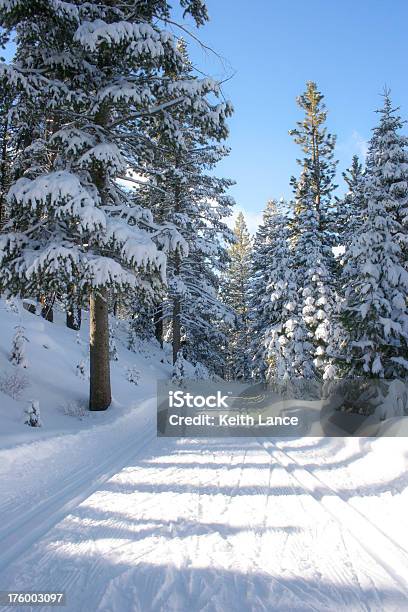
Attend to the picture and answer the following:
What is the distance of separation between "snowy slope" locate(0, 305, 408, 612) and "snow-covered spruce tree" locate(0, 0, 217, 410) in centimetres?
312

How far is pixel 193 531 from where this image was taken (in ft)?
14.0

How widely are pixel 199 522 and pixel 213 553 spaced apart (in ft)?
2.66

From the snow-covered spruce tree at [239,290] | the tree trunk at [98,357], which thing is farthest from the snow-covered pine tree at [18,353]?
the snow-covered spruce tree at [239,290]

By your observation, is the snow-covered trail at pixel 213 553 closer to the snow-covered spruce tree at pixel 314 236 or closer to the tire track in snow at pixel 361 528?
the tire track in snow at pixel 361 528

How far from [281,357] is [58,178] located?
12742 millimetres

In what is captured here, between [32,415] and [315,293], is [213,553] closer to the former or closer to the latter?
[32,415]

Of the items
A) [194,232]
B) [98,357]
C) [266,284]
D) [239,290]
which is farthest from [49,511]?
[239,290]

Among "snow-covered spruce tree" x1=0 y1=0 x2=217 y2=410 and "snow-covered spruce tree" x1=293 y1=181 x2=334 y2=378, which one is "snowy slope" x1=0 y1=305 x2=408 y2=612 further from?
"snow-covered spruce tree" x1=293 y1=181 x2=334 y2=378

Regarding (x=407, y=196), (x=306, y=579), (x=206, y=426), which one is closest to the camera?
(x=306, y=579)

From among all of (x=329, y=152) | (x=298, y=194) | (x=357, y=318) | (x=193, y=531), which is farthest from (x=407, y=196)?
(x=193, y=531)

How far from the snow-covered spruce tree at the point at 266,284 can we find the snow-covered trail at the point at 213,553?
50.2ft

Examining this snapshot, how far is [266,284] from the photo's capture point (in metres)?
27.4

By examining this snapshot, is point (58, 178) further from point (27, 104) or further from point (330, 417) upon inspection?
point (330, 417)

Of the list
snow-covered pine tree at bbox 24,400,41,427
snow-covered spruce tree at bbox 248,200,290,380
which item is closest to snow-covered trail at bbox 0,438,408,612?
snow-covered pine tree at bbox 24,400,41,427
